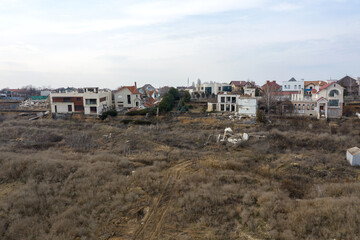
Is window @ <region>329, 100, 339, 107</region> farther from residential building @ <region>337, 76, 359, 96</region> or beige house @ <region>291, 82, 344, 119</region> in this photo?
residential building @ <region>337, 76, 359, 96</region>

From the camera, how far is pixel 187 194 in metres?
10.0

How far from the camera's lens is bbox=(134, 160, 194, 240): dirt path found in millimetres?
7871

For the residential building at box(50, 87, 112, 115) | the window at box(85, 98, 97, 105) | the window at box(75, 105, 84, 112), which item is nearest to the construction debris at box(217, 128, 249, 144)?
the residential building at box(50, 87, 112, 115)

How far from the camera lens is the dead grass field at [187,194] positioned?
7781mm

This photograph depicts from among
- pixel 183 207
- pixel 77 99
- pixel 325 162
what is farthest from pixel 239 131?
pixel 77 99

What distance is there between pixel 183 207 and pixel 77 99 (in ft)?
103

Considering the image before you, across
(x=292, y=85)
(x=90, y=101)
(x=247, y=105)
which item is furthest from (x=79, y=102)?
(x=292, y=85)

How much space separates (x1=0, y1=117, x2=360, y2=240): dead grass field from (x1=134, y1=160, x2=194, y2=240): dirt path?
0.04 meters

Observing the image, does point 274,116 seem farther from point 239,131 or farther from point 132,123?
point 132,123

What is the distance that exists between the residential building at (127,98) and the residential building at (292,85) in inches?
1031

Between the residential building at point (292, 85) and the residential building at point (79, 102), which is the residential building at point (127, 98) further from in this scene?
the residential building at point (292, 85)

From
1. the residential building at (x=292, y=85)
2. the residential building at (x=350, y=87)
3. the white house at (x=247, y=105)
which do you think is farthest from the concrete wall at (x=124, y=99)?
the residential building at (x=350, y=87)

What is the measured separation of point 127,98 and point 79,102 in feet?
25.8

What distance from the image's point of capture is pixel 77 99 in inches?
1405
